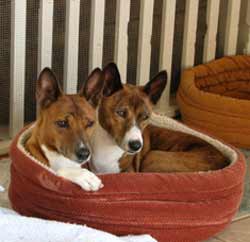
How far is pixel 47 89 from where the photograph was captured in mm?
2766

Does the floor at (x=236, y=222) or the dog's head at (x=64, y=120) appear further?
the floor at (x=236, y=222)

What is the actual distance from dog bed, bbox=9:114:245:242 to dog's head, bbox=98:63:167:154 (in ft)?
1.19

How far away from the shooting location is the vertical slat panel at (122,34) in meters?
3.82

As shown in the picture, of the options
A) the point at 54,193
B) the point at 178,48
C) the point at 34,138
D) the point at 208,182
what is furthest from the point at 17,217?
the point at 178,48

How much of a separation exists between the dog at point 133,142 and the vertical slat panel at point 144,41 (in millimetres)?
893

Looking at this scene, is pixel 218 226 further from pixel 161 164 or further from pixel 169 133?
pixel 169 133

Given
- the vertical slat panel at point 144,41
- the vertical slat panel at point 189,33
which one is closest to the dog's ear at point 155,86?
the vertical slat panel at point 144,41

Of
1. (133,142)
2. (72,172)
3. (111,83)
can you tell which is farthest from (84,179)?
(111,83)

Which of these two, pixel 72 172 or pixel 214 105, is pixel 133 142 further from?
pixel 214 105

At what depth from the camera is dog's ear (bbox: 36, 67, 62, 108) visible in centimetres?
274

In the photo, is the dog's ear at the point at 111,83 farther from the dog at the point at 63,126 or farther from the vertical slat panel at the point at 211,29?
the vertical slat panel at the point at 211,29

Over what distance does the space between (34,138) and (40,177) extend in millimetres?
336

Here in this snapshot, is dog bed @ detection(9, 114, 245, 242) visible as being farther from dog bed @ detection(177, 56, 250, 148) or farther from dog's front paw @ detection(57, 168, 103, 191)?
dog bed @ detection(177, 56, 250, 148)

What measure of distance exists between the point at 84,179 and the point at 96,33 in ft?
4.70
